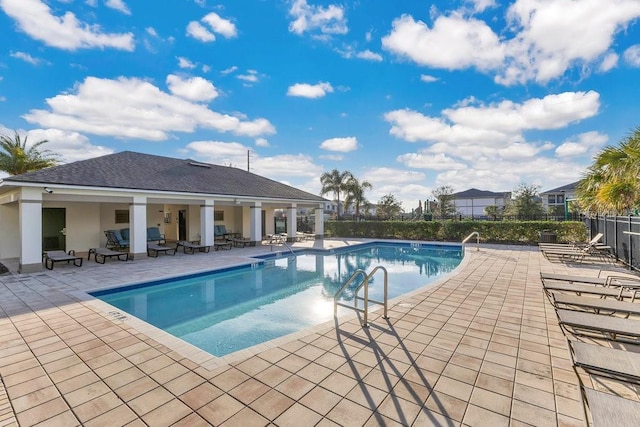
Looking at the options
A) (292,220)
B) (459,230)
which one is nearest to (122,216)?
(292,220)

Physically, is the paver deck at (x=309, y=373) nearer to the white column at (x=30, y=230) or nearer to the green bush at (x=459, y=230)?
the white column at (x=30, y=230)

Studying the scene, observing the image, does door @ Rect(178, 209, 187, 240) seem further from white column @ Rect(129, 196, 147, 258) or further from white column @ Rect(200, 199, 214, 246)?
white column @ Rect(129, 196, 147, 258)

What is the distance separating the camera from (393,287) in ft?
28.9

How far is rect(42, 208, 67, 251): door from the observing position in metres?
13.2

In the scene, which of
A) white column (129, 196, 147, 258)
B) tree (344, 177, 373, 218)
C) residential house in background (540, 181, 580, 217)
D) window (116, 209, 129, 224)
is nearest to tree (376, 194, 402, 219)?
tree (344, 177, 373, 218)

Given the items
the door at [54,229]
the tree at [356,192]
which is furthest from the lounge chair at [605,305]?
the tree at [356,192]

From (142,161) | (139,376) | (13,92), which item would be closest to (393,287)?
(139,376)

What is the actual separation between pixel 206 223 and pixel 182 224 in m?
4.56

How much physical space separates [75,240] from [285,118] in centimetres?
1205

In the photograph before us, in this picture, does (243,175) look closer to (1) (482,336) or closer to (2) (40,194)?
(2) (40,194)

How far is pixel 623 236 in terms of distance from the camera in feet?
32.4

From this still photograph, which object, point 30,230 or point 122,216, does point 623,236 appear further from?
point 122,216

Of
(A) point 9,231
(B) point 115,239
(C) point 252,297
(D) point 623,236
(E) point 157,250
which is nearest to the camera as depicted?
(C) point 252,297

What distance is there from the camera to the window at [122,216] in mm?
14672
